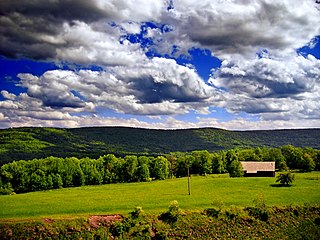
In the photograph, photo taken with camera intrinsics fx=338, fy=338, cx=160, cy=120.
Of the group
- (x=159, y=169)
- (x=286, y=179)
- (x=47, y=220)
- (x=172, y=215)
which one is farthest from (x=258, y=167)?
(x=47, y=220)

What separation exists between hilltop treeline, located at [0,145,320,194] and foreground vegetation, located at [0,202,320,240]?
36738 millimetres

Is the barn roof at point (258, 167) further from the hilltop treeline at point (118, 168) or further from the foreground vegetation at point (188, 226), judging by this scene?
the foreground vegetation at point (188, 226)

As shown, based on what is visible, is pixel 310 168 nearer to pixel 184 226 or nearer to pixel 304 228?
pixel 304 228

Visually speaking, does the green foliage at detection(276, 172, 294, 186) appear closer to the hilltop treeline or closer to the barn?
the hilltop treeline

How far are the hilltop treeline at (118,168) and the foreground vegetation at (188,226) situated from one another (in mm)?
36738

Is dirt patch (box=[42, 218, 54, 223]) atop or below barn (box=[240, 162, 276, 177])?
below

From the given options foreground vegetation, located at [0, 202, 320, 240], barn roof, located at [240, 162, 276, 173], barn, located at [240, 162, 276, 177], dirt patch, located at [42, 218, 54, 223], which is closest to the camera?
foreground vegetation, located at [0, 202, 320, 240]

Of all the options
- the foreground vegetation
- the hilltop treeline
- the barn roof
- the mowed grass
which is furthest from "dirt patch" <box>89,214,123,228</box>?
the barn roof

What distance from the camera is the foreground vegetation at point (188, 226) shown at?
1759 inches

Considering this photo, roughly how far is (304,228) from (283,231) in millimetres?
3688

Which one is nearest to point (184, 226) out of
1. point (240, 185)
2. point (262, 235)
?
point (262, 235)

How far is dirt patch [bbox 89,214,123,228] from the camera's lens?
46.8 m

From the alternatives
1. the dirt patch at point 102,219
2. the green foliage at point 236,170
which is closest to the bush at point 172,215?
the dirt patch at point 102,219

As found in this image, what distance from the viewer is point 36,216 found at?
4850 centimetres
